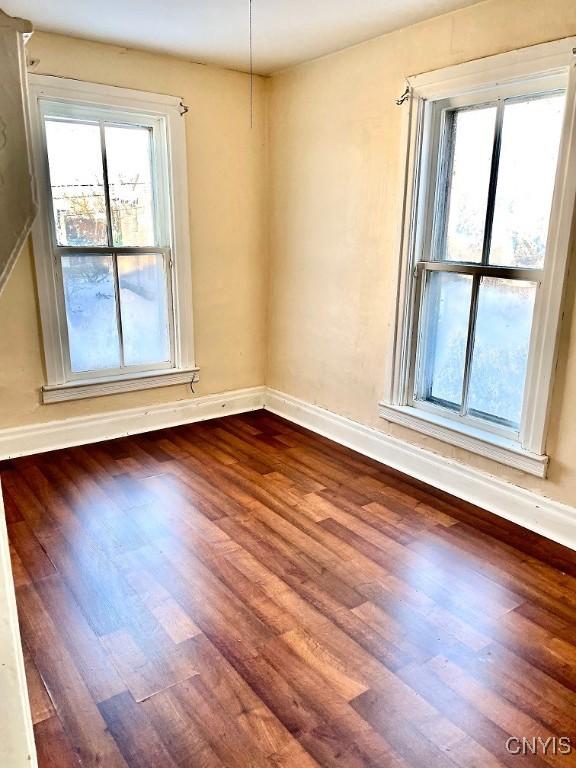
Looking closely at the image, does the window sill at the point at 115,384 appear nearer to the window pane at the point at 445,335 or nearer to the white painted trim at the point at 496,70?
the window pane at the point at 445,335

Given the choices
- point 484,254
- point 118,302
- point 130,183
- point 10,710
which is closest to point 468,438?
point 484,254

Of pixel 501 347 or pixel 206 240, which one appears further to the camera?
pixel 206 240

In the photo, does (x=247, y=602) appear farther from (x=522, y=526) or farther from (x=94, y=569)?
(x=522, y=526)

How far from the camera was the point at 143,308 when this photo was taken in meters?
3.65

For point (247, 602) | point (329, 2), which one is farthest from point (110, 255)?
point (247, 602)

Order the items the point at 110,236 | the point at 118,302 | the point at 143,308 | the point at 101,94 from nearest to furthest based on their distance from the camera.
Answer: the point at 101,94 < the point at 110,236 < the point at 118,302 < the point at 143,308

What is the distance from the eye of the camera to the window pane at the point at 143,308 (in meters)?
3.54

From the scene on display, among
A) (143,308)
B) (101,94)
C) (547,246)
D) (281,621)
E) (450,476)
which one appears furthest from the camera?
(143,308)

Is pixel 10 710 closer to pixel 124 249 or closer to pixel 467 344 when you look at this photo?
pixel 467 344

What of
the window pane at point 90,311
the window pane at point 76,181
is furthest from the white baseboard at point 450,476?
the window pane at point 76,181

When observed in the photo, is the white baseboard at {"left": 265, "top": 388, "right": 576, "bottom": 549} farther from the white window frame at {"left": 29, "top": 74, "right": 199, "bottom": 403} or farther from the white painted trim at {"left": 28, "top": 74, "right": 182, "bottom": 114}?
the white painted trim at {"left": 28, "top": 74, "right": 182, "bottom": 114}

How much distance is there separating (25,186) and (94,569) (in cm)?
197

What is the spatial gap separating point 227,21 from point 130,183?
44.1 inches

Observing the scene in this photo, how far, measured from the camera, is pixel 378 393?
3.32 m
